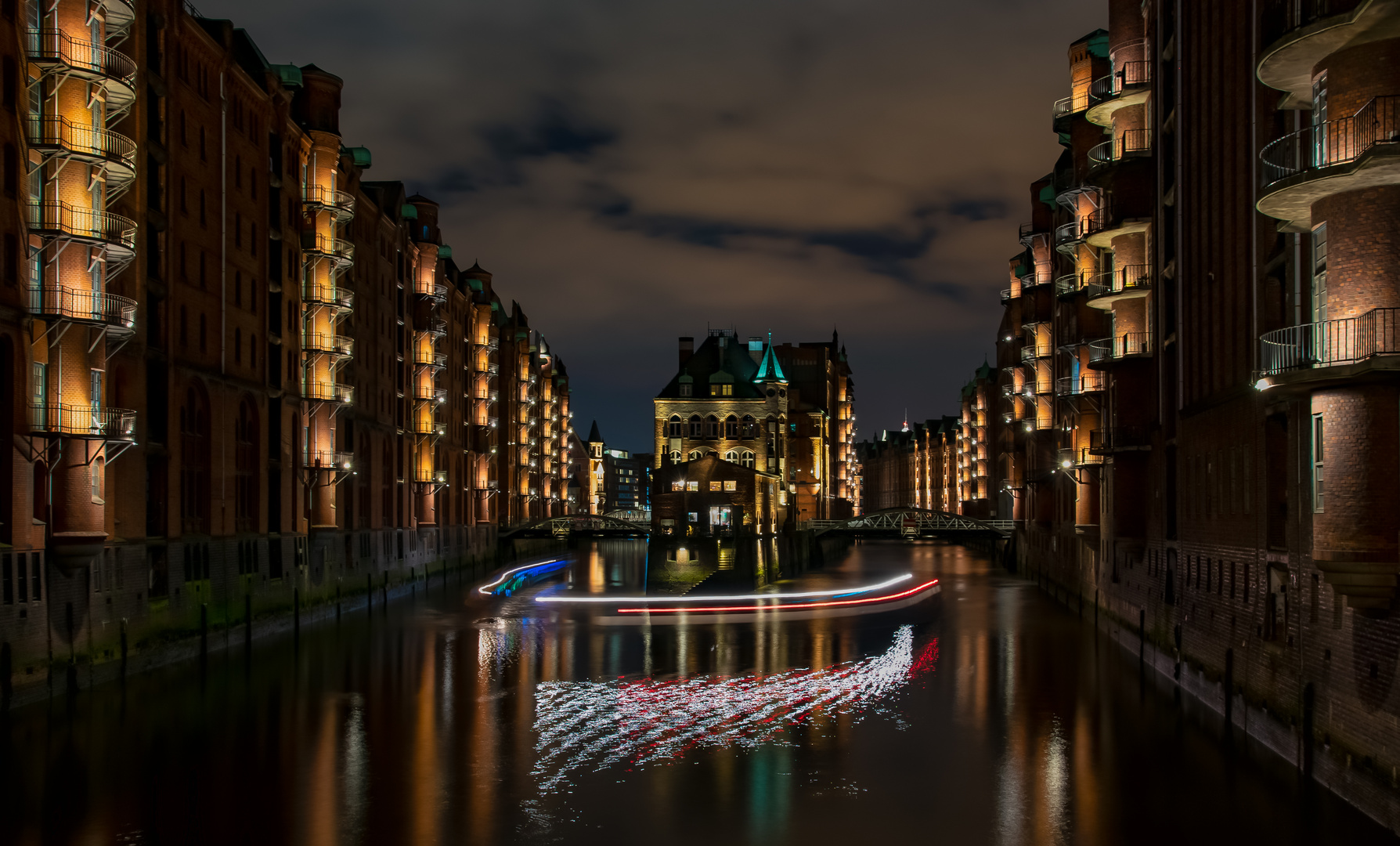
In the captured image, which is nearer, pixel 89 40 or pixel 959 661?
pixel 89 40

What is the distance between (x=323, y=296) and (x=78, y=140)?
81.4 ft

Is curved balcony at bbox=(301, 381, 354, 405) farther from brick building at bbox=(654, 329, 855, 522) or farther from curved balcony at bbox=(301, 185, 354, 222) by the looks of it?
brick building at bbox=(654, 329, 855, 522)

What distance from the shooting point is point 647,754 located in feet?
97.6

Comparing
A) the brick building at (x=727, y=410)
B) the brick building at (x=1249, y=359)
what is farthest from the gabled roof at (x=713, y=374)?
the brick building at (x=1249, y=359)

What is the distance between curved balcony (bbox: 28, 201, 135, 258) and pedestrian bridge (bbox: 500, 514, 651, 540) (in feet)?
257

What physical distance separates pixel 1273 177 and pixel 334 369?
158ft

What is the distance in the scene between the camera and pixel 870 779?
27.5 metres

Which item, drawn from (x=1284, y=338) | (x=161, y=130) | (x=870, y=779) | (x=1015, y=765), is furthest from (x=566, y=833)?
(x=161, y=130)

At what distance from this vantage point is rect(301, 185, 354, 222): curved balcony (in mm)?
59406

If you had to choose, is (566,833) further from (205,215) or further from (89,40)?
(205,215)

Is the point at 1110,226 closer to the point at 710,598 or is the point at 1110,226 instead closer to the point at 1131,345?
the point at 1131,345

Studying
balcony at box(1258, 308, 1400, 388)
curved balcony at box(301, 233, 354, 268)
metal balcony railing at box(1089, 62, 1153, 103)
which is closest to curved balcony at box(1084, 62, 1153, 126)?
metal balcony railing at box(1089, 62, 1153, 103)

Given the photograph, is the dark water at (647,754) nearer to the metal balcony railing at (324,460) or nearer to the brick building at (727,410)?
the metal balcony railing at (324,460)

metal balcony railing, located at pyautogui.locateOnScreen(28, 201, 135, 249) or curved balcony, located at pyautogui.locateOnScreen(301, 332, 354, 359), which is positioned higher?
metal balcony railing, located at pyautogui.locateOnScreen(28, 201, 135, 249)
